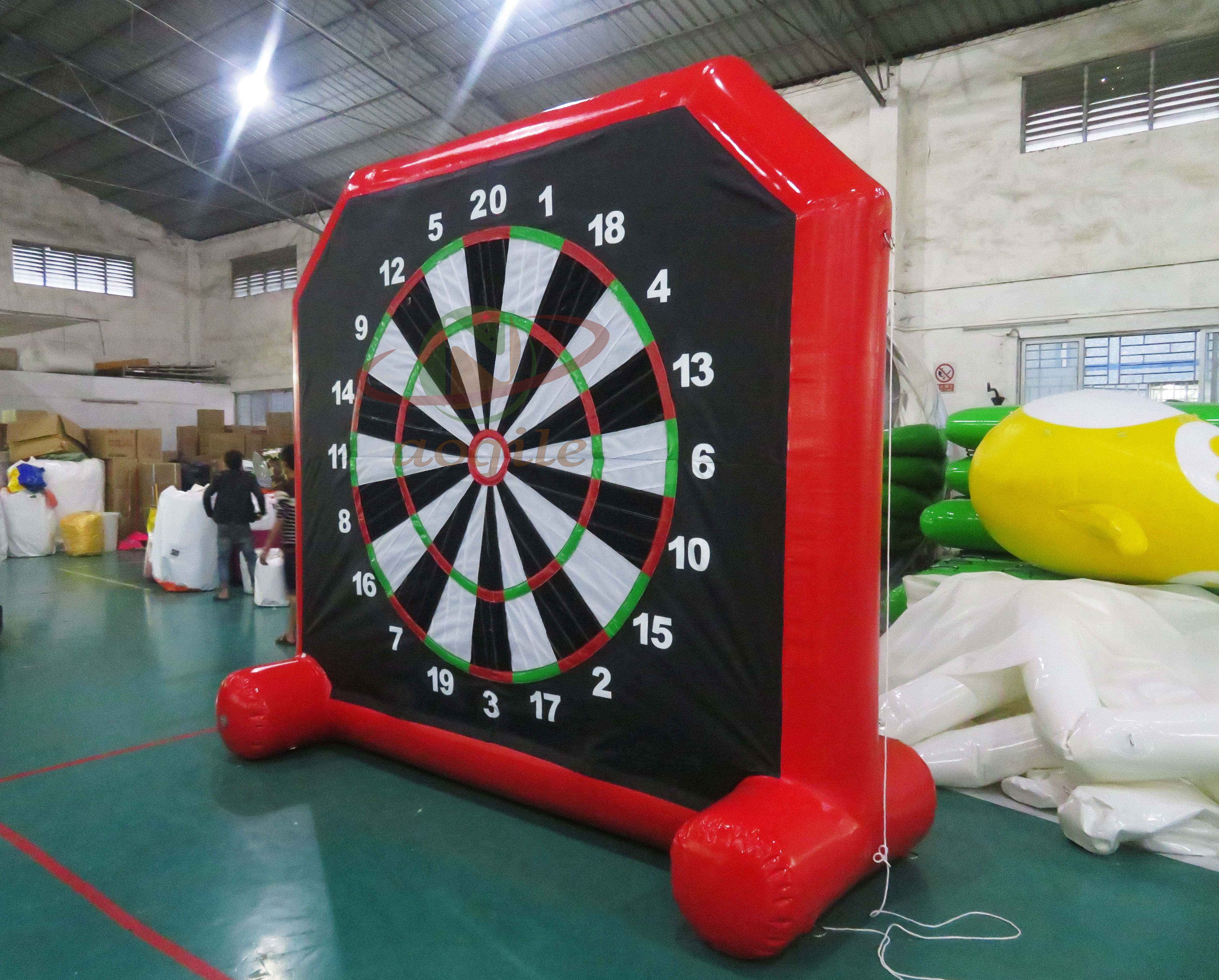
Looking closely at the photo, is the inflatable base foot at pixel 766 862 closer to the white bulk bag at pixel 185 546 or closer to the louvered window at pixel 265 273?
the white bulk bag at pixel 185 546

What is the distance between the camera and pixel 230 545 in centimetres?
690

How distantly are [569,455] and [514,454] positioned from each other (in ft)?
0.74

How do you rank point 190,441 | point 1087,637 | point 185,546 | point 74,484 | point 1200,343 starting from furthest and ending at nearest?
point 190,441
point 74,484
point 1200,343
point 185,546
point 1087,637

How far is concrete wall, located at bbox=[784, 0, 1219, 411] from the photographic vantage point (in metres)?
7.55

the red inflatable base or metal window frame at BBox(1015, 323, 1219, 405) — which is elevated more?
metal window frame at BBox(1015, 323, 1219, 405)

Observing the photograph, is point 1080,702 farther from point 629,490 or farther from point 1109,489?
point 629,490

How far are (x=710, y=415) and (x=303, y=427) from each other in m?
1.83

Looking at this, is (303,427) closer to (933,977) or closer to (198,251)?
(933,977)

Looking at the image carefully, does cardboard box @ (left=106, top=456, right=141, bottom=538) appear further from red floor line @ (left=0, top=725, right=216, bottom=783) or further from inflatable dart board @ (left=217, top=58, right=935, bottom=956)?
inflatable dart board @ (left=217, top=58, right=935, bottom=956)

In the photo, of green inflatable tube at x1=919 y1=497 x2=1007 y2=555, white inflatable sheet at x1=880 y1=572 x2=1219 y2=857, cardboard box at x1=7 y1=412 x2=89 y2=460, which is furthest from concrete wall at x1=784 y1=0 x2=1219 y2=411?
cardboard box at x1=7 y1=412 x2=89 y2=460

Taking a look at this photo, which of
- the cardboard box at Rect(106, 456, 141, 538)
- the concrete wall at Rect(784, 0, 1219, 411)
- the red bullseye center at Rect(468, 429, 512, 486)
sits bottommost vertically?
the cardboard box at Rect(106, 456, 141, 538)

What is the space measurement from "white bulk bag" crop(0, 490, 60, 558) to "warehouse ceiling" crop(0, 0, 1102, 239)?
17.5 ft

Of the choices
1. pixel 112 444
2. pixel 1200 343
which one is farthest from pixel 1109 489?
pixel 112 444

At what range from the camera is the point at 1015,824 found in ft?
8.55
